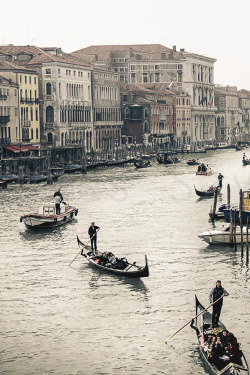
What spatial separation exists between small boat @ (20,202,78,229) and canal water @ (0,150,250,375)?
1.63 ft

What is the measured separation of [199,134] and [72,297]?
5149 inches

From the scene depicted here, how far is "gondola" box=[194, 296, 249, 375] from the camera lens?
67.7 feet

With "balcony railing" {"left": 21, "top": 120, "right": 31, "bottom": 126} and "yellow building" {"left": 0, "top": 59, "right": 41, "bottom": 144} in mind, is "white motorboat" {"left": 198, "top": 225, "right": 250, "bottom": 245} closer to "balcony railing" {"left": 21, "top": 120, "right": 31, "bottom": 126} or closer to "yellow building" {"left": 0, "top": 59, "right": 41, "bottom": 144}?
"yellow building" {"left": 0, "top": 59, "right": 41, "bottom": 144}

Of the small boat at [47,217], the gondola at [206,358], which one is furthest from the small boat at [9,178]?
the gondola at [206,358]

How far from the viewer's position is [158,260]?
3453 cm

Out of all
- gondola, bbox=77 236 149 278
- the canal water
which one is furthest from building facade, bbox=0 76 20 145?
gondola, bbox=77 236 149 278

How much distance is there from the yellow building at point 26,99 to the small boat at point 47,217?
43.8m

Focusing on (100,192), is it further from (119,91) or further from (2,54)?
(119,91)

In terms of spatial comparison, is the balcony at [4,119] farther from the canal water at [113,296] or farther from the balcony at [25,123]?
the canal water at [113,296]

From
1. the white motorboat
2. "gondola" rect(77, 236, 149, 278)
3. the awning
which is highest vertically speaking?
the awning

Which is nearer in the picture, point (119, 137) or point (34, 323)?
point (34, 323)

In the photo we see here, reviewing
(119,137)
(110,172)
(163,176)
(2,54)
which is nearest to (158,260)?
(163,176)

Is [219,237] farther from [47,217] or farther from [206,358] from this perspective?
[206,358]

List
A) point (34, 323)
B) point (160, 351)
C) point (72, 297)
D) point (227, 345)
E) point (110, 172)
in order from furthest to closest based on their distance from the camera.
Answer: point (110, 172), point (72, 297), point (34, 323), point (160, 351), point (227, 345)
